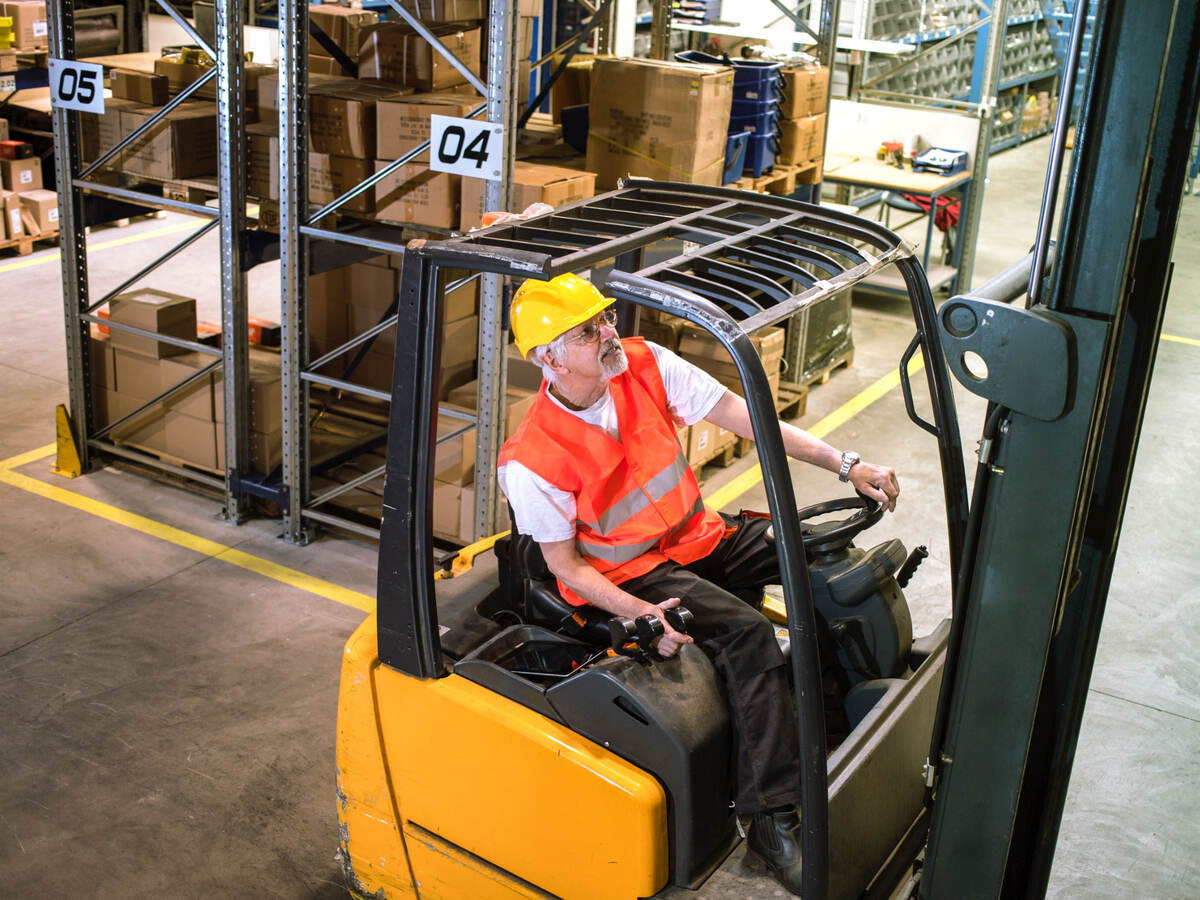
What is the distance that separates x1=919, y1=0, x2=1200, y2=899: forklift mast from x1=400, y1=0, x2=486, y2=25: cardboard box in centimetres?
431

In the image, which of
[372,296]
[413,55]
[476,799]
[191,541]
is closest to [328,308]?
[372,296]

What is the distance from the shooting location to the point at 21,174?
37.0 ft

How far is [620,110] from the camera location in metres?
6.61

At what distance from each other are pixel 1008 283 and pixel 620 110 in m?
4.22

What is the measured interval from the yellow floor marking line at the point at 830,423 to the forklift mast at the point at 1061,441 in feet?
12.9

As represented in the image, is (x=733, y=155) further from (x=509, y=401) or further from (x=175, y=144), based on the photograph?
(x=175, y=144)

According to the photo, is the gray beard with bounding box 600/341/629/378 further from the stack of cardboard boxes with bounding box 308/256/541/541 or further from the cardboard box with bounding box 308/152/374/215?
the cardboard box with bounding box 308/152/374/215

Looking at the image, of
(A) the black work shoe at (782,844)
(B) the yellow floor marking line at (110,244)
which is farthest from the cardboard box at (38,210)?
(A) the black work shoe at (782,844)

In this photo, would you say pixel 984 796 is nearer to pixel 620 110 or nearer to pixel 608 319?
pixel 608 319

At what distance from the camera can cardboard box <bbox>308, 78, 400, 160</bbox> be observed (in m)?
5.91

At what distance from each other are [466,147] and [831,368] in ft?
15.6

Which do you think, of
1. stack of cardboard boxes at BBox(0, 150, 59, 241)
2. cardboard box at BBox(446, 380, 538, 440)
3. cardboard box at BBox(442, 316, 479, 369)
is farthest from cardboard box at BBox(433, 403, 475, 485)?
stack of cardboard boxes at BBox(0, 150, 59, 241)

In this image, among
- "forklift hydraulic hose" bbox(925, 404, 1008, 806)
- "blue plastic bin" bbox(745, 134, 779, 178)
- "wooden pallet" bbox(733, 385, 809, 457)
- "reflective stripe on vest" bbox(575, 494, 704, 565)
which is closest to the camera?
"forklift hydraulic hose" bbox(925, 404, 1008, 806)

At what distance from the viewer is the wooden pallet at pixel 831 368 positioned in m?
9.13
